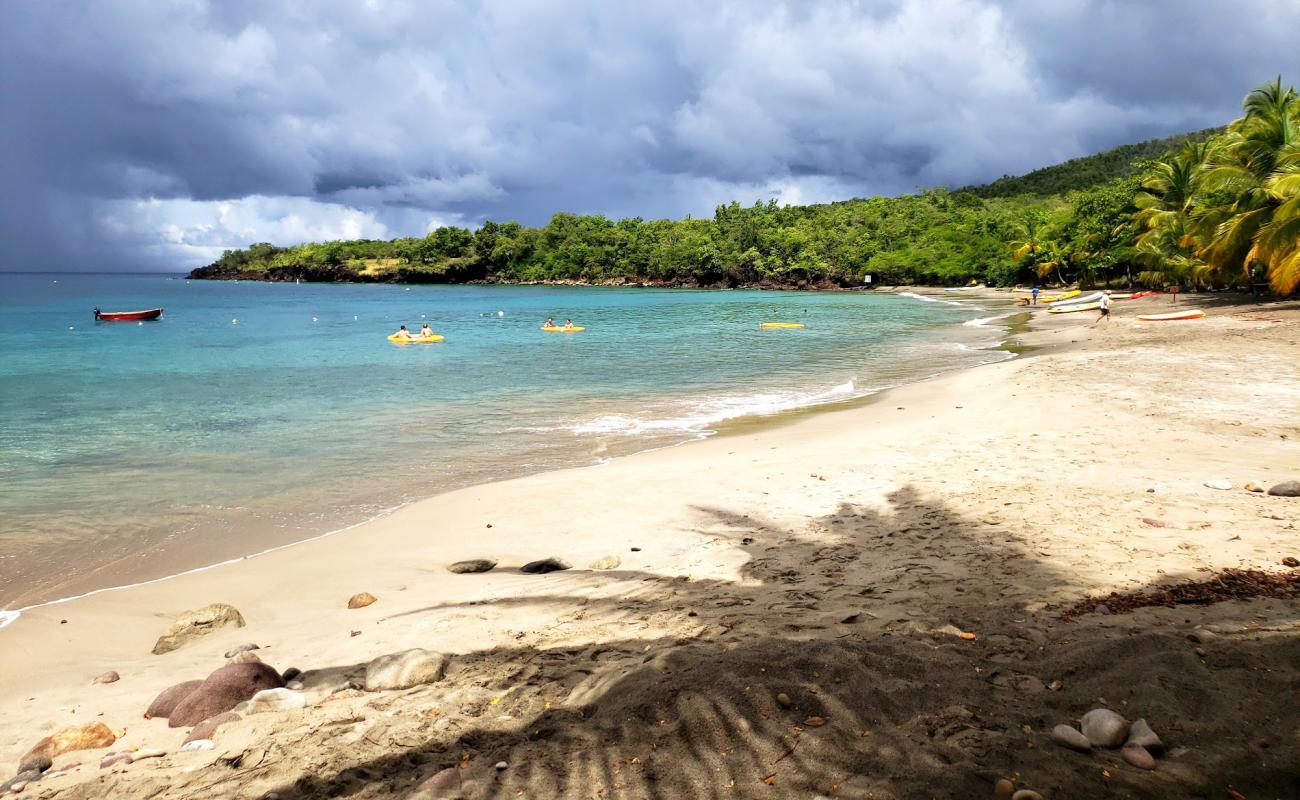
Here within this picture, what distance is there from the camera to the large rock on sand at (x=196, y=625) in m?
5.86

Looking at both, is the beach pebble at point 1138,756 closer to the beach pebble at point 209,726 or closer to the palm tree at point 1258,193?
the beach pebble at point 209,726

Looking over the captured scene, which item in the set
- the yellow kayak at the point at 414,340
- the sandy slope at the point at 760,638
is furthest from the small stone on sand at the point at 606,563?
the yellow kayak at the point at 414,340

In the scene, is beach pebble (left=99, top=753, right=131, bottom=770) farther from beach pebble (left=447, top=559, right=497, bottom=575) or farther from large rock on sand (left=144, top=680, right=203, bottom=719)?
beach pebble (left=447, top=559, right=497, bottom=575)

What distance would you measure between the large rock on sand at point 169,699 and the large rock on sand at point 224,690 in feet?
0.30

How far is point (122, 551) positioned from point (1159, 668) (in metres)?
11.0

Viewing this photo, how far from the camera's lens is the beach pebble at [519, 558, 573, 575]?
7.07 m

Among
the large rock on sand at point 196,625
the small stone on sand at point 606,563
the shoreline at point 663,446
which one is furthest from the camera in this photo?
the shoreline at point 663,446

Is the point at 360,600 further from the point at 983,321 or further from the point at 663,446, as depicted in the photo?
the point at 983,321

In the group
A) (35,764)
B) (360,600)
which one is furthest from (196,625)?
(35,764)

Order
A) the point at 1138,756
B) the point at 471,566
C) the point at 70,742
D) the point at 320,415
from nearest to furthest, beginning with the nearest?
the point at 1138,756 → the point at 70,742 → the point at 471,566 → the point at 320,415

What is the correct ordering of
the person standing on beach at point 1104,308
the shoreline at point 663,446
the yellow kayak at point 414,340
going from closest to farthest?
1. the shoreline at point 663,446
2. the person standing on beach at point 1104,308
3. the yellow kayak at point 414,340

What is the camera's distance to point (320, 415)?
1844 cm

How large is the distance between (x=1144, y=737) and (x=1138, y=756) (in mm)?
152

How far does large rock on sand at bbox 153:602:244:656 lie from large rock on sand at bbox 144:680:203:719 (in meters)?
1.20
